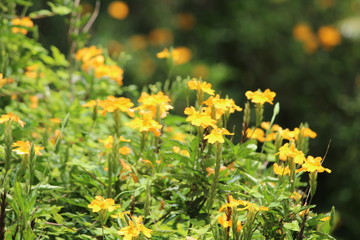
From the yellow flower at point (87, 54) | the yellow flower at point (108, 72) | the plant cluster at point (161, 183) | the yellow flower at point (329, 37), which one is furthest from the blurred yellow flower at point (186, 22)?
the plant cluster at point (161, 183)

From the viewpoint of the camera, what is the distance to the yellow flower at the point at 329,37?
7117 millimetres

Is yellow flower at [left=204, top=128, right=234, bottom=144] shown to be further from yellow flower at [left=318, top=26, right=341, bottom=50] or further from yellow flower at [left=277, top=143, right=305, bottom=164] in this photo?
yellow flower at [left=318, top=26, right=341, bottom=50]

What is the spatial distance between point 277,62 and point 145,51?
174 cm

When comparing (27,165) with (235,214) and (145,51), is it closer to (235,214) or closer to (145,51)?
(235,214)

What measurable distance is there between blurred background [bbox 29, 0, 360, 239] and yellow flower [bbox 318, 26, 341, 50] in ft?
0.05

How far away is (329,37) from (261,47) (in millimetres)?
843

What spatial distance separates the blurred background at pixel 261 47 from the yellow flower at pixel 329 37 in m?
0.02

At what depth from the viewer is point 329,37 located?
7113mm

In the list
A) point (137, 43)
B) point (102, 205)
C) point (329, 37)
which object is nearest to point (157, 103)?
point (102, 205)

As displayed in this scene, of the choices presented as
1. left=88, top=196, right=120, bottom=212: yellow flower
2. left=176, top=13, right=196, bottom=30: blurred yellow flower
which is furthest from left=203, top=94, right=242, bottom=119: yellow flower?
left=176, top=13, right=196, bottom=30: blurred yellow flower

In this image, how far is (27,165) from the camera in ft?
5.14

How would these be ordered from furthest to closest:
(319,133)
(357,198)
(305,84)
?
(305,84)
(319,133)
(357,198)

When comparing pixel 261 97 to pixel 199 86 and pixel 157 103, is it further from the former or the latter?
pixel 157 103

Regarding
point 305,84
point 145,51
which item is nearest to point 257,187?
point 305,84
